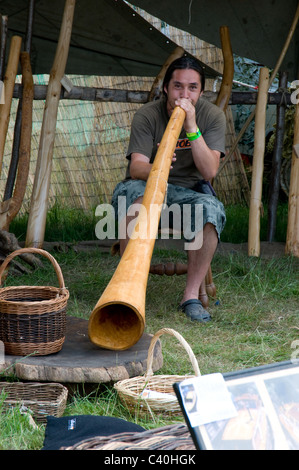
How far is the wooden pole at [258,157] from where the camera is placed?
4355 millimetres

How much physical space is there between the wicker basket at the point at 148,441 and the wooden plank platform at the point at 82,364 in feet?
2.16

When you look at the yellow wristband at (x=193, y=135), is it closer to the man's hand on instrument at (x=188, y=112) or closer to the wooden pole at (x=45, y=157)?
the man's hand on instrument at (x=188, y=112)

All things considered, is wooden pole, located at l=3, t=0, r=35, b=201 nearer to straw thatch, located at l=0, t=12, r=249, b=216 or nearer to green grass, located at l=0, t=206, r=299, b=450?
green grass, located at l=0, t=206, r=299, b=450

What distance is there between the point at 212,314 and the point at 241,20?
7.89ft

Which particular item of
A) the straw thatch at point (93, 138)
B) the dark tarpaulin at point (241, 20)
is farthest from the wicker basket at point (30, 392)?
the straw thatch at point (93, 138)

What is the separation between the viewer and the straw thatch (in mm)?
6246

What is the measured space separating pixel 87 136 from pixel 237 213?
182 centimetres

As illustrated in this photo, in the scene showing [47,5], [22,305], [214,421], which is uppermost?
[47,5]

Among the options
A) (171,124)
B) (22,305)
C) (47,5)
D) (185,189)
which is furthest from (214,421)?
(47,5)

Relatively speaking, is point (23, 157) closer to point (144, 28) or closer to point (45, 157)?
point (45, 157)

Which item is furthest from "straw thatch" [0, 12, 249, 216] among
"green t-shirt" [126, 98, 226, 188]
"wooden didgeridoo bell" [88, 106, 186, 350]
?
"wooden didgeridoo bell" [88, 106, 186, 350]

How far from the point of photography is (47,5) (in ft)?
14.4

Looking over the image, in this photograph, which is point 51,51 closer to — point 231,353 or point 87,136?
point 87,136

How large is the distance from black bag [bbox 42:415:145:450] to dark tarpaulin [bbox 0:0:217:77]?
3.52 meters
